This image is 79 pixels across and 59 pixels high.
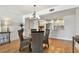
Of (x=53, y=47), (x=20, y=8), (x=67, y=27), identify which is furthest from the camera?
(x=53, y=47)

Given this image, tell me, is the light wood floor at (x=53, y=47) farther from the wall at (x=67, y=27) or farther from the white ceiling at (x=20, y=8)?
the white ceiling at (x=20, y=8)

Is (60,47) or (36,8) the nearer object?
(36,8)

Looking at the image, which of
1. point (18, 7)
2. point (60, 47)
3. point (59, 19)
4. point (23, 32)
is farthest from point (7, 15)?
point (60, 47)

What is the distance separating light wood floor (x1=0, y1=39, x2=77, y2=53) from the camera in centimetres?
408

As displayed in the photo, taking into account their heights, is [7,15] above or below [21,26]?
above

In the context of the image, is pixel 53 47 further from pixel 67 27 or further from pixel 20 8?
pixel 20 8

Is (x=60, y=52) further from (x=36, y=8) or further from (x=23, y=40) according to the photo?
(x=36, y=8)

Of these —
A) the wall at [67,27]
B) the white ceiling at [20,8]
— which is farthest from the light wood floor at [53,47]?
the white ceiling at [20,8]

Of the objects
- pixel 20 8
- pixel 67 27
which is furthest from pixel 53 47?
pixel 20 8

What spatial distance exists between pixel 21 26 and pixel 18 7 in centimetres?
71

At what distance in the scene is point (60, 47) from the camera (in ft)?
14.0

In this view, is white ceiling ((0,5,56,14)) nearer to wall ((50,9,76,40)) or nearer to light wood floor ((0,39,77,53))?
wall ((50,9,76,40))

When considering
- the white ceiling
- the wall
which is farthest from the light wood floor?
the white ceiling

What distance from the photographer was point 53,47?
4.29m
